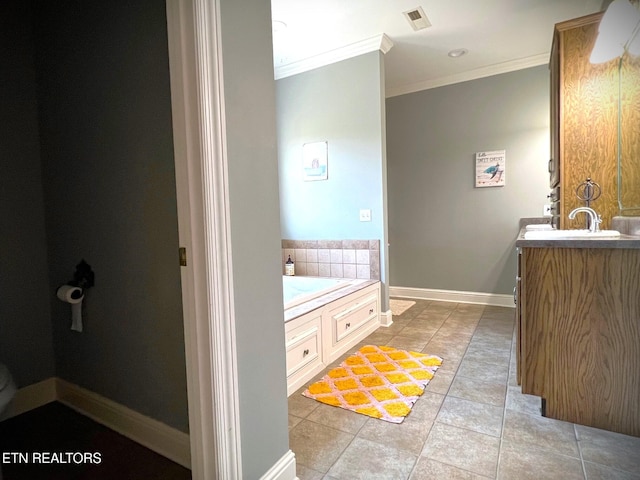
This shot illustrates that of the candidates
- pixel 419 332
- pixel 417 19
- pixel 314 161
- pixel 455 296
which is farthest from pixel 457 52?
pixel 419 332

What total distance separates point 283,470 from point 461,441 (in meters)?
0.80

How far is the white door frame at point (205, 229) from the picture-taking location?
0.92m

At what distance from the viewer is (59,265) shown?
172cm

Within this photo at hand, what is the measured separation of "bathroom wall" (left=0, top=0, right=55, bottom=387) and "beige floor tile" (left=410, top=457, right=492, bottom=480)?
1.93m

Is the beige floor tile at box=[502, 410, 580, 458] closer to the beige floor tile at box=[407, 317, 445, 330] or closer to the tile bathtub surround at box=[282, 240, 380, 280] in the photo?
the beige floor tile at box=[407, 317, 445, 330]

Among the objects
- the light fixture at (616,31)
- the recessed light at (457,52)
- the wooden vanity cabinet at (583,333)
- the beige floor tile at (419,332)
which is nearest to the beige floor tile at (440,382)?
the wooden vanity cabinet at (583,333)

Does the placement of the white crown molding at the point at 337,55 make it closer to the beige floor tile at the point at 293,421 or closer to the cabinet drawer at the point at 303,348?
the cabinet drawer at the point at 303,348

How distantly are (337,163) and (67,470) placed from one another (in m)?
2.82

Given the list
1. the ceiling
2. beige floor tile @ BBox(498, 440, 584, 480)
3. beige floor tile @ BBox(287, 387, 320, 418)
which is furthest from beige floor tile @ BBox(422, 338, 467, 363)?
the ceiling

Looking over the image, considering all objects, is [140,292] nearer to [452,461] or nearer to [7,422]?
[7,422]

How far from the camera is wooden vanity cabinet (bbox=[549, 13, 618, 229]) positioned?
2.08 metres

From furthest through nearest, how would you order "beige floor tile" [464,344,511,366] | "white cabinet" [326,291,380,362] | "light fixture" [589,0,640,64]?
"white cabinet" [326,291,380,362]
"beige floor tile" [464,344,511,366]
"light fixture" [589,0,640,64]

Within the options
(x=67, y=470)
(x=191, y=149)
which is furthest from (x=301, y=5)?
(x=67, y=470)

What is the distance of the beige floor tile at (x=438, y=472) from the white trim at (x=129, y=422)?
35.1 inches
